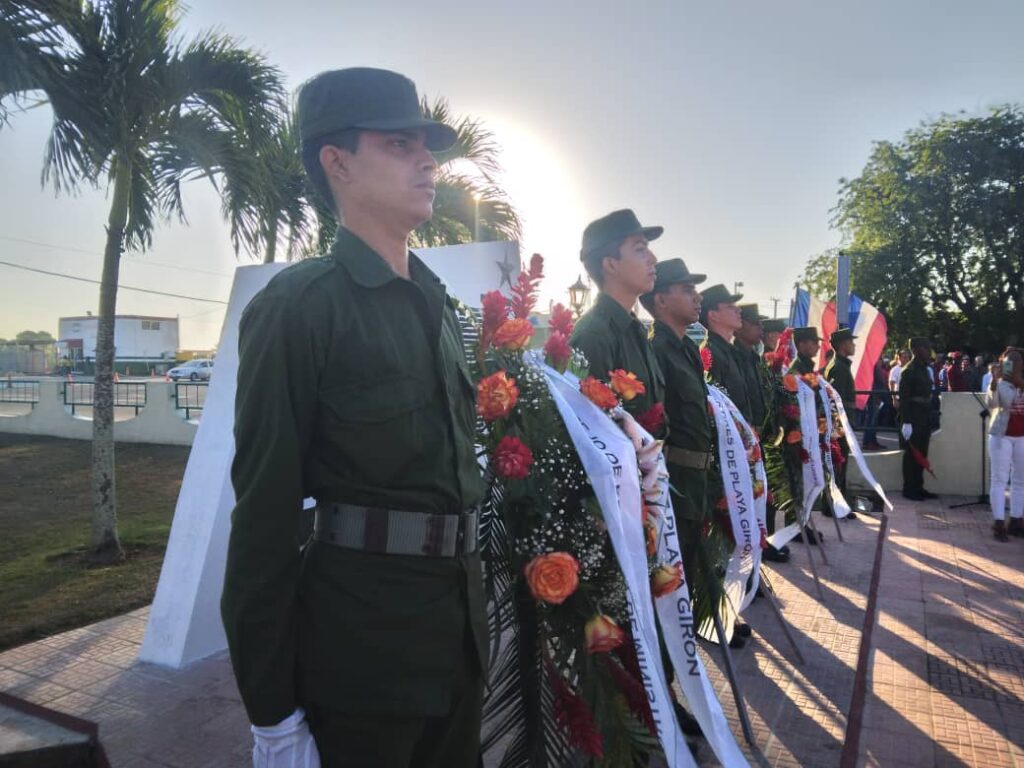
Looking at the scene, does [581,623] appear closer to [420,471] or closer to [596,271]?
[420,471]

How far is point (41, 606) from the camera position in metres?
5.12

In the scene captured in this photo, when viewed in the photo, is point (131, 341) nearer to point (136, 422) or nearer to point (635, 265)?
point (136, 422)

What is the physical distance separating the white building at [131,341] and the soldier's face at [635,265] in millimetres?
50019

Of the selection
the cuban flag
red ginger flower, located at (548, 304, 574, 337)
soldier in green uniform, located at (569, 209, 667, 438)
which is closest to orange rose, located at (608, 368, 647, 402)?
red ginger flower, located at (548, 304, 574, 337)

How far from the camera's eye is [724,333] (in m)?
5.24

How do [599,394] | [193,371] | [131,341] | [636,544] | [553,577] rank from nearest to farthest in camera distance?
1. [553,577]
2. [636,544]
3. [599,394]
4. [193,371]
5. [131,341]

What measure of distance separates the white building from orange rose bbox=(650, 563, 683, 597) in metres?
50.7

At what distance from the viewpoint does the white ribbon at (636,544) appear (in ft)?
7.32

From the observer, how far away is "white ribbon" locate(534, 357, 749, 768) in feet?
7.32

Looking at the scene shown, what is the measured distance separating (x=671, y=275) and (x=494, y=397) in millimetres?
2197

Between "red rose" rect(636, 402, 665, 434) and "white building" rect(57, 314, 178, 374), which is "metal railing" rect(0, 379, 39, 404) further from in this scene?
"white building" rect(57, 314, 178, 374)

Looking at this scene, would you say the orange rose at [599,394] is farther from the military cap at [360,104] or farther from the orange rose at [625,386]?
the military cap at [360,104]

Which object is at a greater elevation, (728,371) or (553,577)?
(728,371)

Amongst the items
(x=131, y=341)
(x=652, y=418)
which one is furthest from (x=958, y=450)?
(x=131, y=341)
